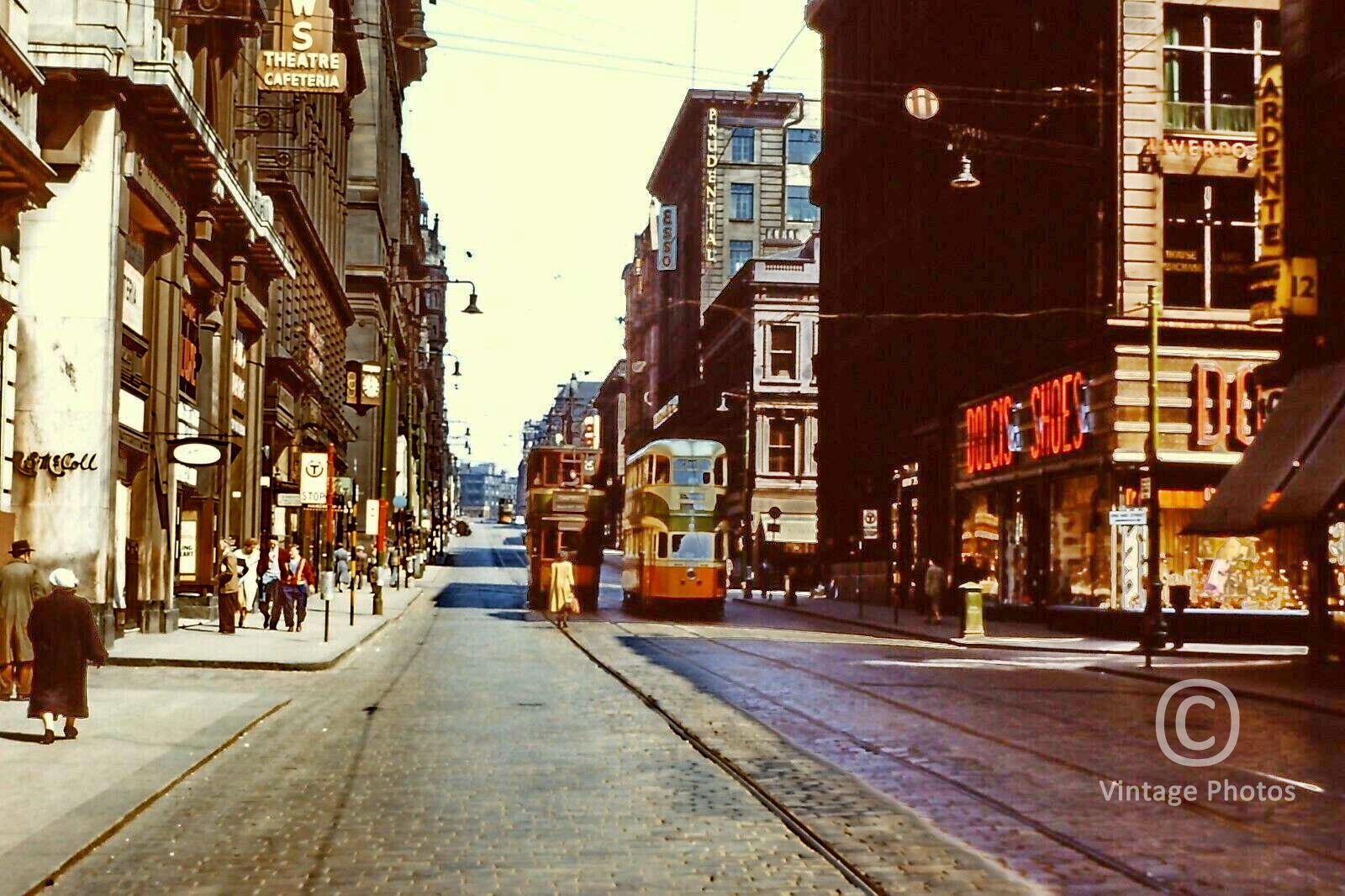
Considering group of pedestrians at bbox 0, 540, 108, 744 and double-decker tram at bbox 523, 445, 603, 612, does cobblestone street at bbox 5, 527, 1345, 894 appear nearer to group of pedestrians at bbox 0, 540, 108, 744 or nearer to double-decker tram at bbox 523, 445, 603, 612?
group of pedestrians at bbox 0, 540, 108, 744

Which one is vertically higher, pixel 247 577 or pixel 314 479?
pixel 314 479

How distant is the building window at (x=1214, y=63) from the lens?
3884cm

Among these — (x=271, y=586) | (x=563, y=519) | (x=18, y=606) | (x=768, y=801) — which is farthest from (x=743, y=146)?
(x=768, y=801)

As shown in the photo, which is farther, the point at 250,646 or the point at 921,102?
the point at 921,102

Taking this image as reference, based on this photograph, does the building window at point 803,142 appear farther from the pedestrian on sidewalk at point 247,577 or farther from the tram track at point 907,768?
the tram track at point 907,768

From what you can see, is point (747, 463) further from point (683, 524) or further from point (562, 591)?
point (562, 591)

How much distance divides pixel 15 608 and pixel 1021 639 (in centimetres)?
2481

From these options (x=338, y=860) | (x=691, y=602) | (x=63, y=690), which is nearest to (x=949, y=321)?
(x=691, y=602)

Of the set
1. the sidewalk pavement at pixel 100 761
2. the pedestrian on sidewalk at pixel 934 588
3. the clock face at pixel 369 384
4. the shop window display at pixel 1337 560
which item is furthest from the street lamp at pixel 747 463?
the sidewalk pavement at pixel 100 761

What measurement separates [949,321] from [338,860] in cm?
4371

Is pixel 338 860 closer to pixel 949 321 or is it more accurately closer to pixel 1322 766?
pixel 1322 766

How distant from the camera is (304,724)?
18078mm

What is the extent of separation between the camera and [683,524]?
4569 centimetres

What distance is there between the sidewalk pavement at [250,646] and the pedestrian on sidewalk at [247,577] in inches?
15.8
